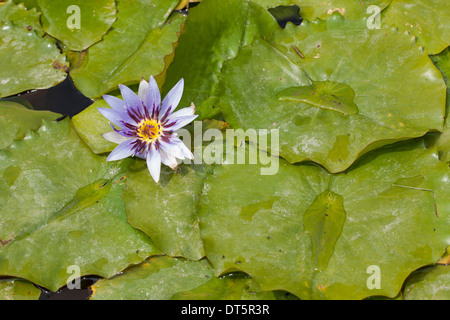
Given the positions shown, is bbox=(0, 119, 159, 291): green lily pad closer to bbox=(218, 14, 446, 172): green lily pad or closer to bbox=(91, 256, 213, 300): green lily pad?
bbox=(91, 256, 213, 300): green lily pad

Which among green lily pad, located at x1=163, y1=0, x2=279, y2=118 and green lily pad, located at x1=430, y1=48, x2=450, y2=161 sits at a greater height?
green lily pad, located at x1=163, y1=0, x2=279, y2=118

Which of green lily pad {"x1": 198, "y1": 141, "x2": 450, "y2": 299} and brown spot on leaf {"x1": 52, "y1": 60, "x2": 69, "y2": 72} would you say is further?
brown spot on leaf {"x1": 52, "y1": 60, "x2": 69, "y2": 72}

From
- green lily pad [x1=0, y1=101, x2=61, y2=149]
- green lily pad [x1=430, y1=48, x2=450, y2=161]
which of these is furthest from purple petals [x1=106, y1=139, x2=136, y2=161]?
green lily pad [x1=430, y1=48, x2=450, y2=161]

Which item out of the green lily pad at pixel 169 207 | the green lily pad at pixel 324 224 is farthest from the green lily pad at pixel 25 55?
the green lily pad at pixel 324 224

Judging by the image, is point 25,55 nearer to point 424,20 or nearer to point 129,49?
point 129,49

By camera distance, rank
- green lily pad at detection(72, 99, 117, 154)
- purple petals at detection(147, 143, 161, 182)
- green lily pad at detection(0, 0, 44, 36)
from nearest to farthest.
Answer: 1. purple petals at detection(147, 143, 161, 182)
2. green lily pad at detection(72, 99, 117, 154)
3. green lily pad at detection(0, 0, 44, 36)

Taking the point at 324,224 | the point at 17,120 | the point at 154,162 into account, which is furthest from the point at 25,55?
the point at 324,224

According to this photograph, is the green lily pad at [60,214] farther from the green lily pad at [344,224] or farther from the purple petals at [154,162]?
the green lily pad at [344,224]

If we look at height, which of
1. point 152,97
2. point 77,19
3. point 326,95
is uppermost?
point 77,19
